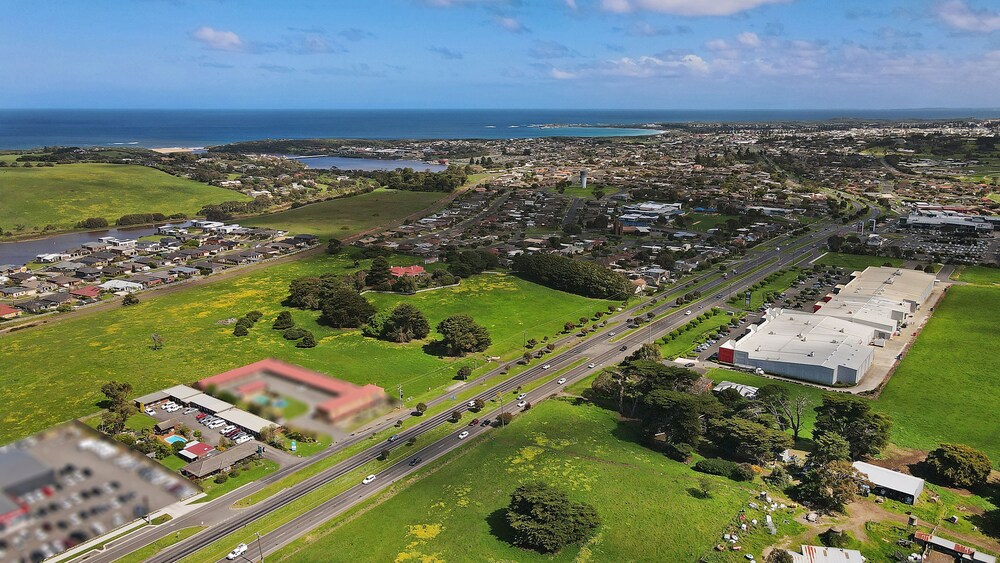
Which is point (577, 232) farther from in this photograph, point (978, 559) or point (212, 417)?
point (978, 559)

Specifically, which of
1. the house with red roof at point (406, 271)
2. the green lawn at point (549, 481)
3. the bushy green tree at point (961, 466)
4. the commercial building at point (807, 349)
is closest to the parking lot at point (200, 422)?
the green lawn at point (549, 481)

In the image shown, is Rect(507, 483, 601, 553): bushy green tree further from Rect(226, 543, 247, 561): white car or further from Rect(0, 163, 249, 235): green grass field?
Rect(0, 163, 249, 235): green grass field

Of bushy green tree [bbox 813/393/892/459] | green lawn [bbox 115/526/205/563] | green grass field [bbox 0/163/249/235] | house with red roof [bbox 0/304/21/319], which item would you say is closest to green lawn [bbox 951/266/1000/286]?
bushy green tree [bbox 813/393/892/459]

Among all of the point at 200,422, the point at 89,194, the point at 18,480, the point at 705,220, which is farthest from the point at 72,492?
the point at 89,194

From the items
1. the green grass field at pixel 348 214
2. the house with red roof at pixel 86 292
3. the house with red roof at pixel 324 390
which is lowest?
the house with red roof at pixel 86 292

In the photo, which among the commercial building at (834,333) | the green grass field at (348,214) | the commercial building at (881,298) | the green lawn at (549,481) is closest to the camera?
the green lawn at (549,481)

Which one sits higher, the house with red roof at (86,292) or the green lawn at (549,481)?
the house with red roof at (86,292)

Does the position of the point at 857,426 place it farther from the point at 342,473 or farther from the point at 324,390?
the point at 324,390

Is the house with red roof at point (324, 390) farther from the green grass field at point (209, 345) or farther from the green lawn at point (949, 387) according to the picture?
the green lawn at point (949, 387)
